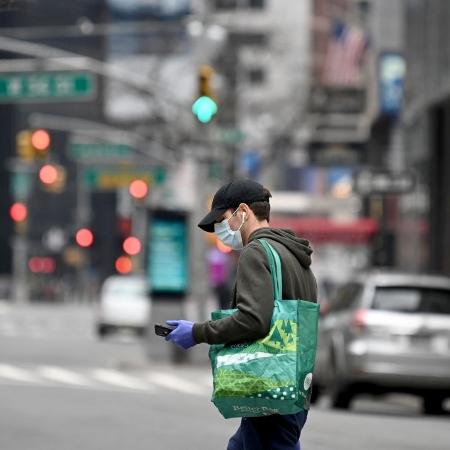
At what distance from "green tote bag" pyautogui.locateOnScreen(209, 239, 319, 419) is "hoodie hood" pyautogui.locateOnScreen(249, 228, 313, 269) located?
0.52 ft

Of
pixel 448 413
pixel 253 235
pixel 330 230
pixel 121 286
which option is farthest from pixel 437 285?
Result: pixel 330 230

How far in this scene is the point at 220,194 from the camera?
7.14 meters

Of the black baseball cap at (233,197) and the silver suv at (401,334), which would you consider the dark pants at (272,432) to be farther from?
the silver suv at (401,334)

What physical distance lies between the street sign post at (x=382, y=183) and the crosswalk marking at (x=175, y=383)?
5729 mm

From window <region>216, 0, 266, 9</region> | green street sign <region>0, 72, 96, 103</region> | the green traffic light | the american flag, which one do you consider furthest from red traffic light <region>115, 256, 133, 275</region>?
the green traffic light

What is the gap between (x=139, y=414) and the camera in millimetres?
16531

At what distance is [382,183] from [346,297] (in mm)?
10141

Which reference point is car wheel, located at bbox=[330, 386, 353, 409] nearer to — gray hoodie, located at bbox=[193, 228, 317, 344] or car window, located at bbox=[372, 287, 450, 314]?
car window, located at bbox=[372, 287, 450, 314]

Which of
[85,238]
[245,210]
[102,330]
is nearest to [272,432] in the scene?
[245,210]

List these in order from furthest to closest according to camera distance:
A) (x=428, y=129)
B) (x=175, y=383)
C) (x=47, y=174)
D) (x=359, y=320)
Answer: (x=47, y=174)
(x=428, y=129)
(x=175, y=383)
(x=359, y=320)

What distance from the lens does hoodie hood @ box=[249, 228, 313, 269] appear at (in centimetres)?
712

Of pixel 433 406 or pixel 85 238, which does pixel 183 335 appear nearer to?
pixel 433 406

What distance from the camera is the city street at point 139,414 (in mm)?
13867

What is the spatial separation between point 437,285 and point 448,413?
270 centimetres
